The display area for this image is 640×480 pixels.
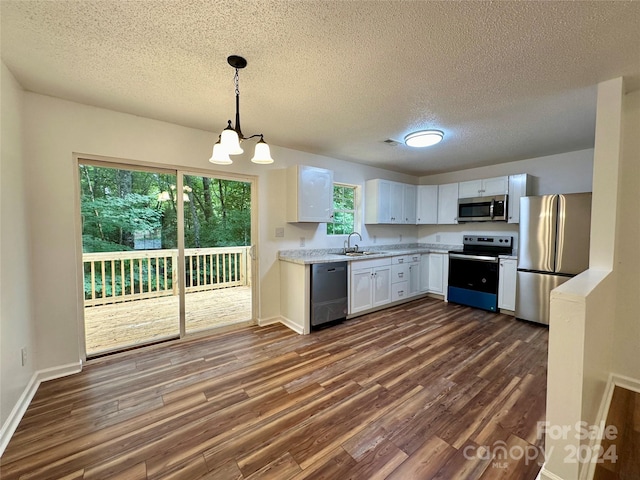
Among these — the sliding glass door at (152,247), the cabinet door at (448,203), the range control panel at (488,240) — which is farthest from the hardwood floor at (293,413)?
the cabinet door at (448,203)

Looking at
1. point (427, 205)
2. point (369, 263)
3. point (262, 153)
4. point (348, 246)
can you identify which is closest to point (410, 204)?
point (427, 205)

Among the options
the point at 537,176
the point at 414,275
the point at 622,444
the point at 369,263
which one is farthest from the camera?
the point at 414,275

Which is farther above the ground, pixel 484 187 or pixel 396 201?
pixel 484 187

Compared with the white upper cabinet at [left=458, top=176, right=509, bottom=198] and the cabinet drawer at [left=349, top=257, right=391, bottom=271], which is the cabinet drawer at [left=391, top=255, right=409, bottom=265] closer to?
the cabinet drawer at [left=349, top=257, right=391, bottom=271]

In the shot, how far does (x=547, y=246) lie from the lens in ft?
11.6

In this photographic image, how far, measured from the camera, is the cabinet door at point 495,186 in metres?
4.22

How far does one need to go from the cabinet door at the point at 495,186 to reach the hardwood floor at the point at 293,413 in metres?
2.31

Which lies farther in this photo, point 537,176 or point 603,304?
point 537,176

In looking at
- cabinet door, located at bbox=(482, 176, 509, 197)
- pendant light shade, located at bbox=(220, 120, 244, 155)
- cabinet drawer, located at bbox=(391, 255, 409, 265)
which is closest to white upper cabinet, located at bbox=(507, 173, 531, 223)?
cabinet door, located at bbox=(482, 176, 509, 197)

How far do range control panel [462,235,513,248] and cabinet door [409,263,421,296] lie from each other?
1.03m

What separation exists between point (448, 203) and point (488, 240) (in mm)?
940

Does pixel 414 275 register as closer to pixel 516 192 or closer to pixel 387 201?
pixel 387 201

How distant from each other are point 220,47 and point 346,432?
8.55 feet

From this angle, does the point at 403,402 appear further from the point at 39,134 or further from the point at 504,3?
the point at 39,134
